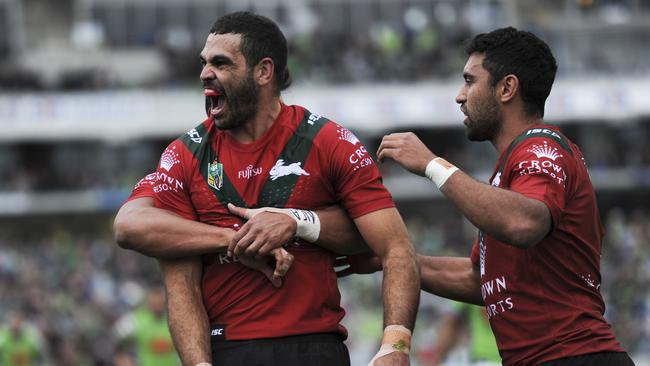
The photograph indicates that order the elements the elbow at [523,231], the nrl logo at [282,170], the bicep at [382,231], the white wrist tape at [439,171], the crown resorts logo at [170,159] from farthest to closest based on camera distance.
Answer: the crown resorts logo at [170,159] → the nrl logo at [282,170] → the bicep at [382,231] → the white wrist tape at [439,171] → the elbow at [523,231]

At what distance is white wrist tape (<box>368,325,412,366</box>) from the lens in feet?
17.6

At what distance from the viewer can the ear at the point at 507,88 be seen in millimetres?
5605

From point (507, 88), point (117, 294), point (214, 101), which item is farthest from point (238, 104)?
point (117, 294)

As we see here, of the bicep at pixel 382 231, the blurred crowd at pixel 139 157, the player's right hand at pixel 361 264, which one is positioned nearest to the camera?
the bicep at pixel 382 231

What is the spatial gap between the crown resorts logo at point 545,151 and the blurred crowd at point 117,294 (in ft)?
31.4

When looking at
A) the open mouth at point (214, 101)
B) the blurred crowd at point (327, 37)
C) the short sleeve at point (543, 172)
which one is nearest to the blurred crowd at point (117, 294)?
the blurred crowd at point (327, 37)

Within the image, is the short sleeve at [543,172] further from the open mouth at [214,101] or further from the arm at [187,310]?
the arm at [187,310]

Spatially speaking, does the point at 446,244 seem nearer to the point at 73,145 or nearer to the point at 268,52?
the point at 73,145

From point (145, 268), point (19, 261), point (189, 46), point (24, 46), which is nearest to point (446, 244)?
point (145, 268)

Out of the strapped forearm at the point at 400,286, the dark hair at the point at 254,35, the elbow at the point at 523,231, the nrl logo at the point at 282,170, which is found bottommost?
the strapped forearm at the point at 400,286

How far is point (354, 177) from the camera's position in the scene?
559cm

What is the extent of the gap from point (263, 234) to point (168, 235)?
17.1 inches

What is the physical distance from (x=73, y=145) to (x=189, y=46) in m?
4.83

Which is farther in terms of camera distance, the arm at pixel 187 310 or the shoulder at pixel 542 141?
the arm at pixel 187 310
